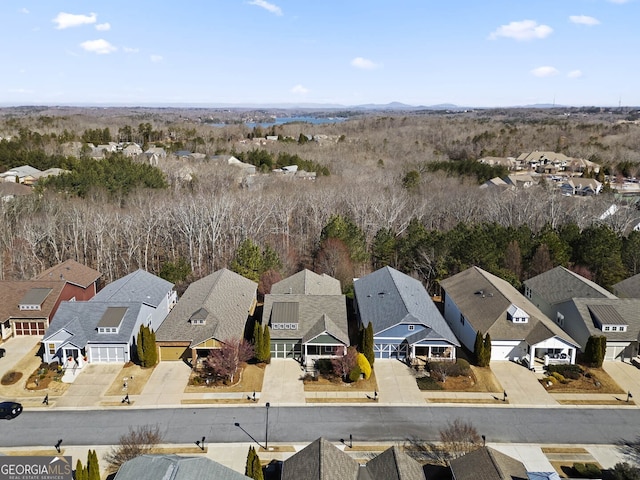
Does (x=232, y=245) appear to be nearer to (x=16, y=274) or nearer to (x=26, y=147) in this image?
(x=16, y=274)

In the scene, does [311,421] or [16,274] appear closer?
[311,421]

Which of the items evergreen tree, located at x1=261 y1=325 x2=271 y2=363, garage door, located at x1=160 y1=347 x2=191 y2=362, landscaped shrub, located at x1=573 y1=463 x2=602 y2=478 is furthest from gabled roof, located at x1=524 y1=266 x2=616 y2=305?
garage door, located at x1=160 y1=347 x2=191 y2=362

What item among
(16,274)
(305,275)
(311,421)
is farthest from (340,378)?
(16,274)

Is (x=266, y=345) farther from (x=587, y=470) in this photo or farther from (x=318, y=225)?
(x=318, y=225)

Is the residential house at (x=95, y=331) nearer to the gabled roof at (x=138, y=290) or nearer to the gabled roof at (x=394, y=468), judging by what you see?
the gabled roof at (x=138, y=290)

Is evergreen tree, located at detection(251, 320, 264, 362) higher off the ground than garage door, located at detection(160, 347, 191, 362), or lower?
higher

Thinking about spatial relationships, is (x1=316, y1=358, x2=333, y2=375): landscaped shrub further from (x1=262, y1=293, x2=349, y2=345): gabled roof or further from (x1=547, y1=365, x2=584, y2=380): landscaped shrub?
(x1=547, y1=365, x2=584, y2=380): landscaped shrub
